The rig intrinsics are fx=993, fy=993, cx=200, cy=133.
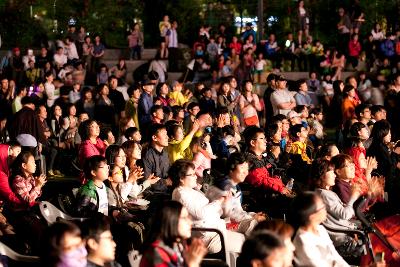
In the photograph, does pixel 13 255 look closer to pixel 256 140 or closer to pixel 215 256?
pixel 215 256

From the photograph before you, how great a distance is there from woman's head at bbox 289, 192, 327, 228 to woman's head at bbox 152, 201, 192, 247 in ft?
3.21

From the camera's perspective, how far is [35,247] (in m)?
8.66

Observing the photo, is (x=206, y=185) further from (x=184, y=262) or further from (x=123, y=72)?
(x=123, y=72)

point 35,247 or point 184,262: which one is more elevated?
point 184,262

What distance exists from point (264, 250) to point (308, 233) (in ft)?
4.69

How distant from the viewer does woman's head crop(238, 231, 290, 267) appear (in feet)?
20.0

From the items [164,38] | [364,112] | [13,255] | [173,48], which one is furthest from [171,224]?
[164,38]

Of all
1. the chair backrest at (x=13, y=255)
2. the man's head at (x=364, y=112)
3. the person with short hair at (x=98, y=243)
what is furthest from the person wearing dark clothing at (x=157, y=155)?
the man's head at (x=364, y=112)

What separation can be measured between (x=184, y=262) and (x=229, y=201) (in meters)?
2.28

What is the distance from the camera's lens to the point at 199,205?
841cm

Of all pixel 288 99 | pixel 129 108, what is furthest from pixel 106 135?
pixel 288 99

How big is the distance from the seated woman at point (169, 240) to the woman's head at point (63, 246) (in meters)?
0.53

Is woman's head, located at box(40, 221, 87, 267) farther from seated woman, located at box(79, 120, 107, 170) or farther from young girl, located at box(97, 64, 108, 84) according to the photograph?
young girl, located at box(97, 64, 108, 84)

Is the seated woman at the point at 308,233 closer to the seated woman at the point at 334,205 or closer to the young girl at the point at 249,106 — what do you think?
the seated woman at the point at 334,205
